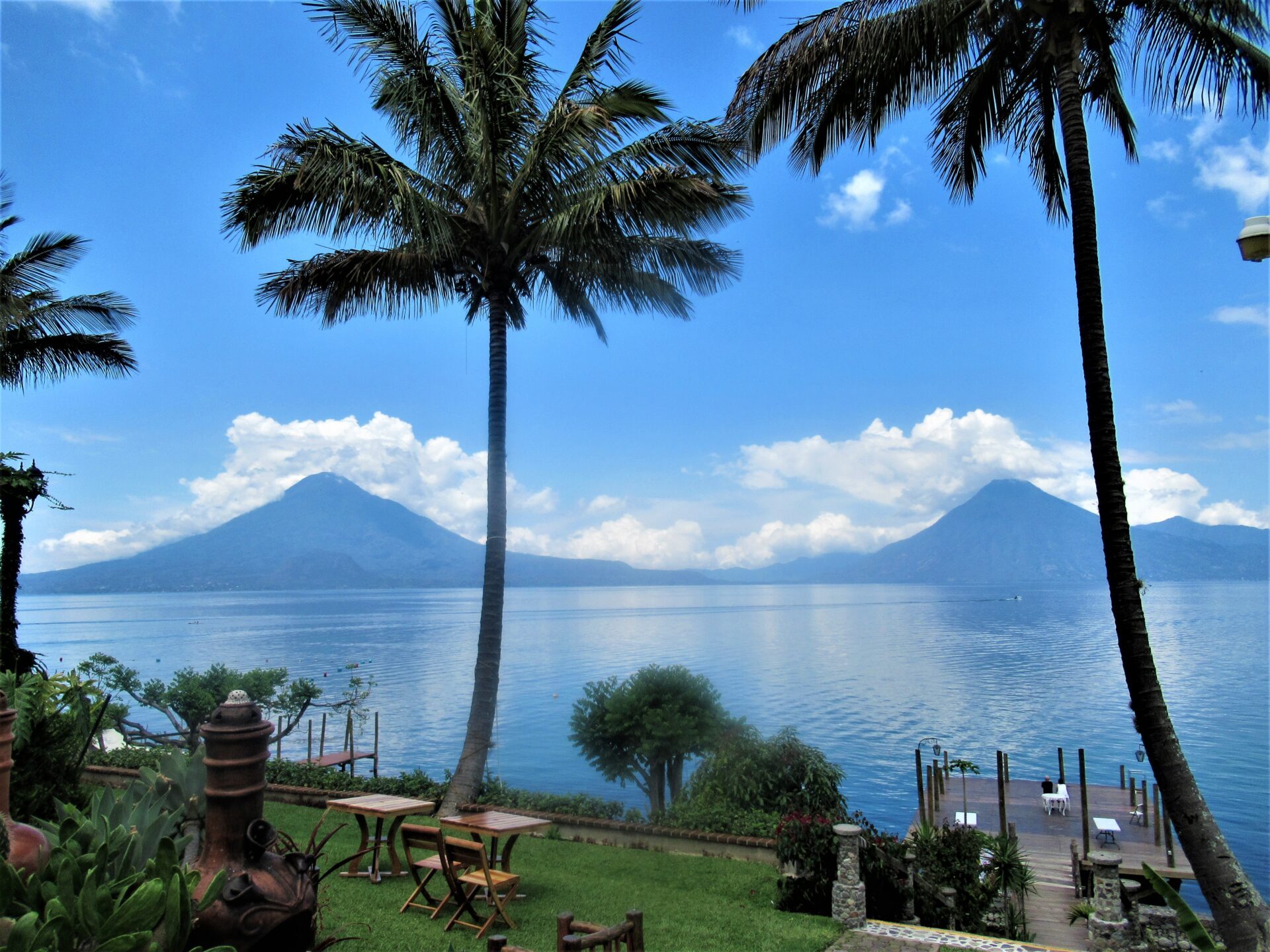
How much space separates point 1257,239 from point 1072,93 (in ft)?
9.76

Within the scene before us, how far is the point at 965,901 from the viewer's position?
9703mm

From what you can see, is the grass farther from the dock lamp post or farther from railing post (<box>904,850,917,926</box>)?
the dock lamp post

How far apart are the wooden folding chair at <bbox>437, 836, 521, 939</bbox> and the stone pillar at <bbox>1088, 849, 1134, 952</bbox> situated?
5887 mm

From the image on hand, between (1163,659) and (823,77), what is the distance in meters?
102

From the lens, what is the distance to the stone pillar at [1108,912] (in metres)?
8.55

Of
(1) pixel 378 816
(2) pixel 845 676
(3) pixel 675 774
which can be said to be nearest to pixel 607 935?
(1) pixel 378 816

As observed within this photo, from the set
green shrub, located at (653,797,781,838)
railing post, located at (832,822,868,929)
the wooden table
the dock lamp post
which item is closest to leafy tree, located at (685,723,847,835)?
green shrub, located at (653,797,781,838)

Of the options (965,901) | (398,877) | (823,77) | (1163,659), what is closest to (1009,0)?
(823,77)

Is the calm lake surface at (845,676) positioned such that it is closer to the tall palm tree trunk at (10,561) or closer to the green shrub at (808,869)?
the green shrub at (808,869)

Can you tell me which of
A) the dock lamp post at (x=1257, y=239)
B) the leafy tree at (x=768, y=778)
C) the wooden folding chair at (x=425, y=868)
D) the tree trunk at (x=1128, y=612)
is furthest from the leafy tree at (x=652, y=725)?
the dock lamp post at (x=1257, y=239)

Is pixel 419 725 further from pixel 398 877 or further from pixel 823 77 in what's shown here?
pixel 823 77

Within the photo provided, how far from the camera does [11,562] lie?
13.0 m

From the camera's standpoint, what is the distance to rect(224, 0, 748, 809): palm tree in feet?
38.3

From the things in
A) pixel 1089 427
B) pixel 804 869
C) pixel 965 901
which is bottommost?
pixel 965 901
